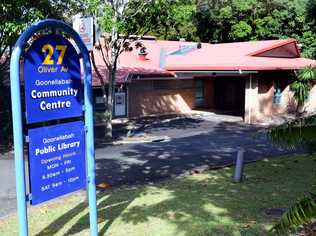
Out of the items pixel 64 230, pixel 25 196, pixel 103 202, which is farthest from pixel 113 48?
pixel 25 196

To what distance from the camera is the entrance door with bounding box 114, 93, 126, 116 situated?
22938 millimetres

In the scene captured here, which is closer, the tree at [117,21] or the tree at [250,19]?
the tree at [117,21]

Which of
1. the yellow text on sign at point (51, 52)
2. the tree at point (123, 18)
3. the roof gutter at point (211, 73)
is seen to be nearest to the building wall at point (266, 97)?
the roof gutter at point (211, 73)

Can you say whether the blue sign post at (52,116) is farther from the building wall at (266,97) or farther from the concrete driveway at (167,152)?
the building wall at (266,97)

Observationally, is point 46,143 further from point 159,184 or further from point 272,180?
point 272,180

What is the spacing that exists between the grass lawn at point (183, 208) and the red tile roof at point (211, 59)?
39.1 ft

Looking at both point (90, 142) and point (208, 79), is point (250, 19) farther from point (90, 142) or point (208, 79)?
point (90, 142)

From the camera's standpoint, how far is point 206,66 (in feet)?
77.2

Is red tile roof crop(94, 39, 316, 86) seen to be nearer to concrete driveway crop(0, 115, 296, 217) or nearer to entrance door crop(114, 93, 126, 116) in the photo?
entrance door crop(114, 93, 126, 116)

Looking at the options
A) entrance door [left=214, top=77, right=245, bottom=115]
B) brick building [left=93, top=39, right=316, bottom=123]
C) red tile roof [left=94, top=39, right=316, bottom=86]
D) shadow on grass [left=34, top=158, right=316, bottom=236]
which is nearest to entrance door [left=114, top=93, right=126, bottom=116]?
brick building [left=93, top=39, right=316, bottom=123]

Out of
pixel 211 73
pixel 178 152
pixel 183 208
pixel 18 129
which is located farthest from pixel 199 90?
pixel 18 129

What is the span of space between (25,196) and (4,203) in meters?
3.81

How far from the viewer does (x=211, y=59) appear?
981 inches

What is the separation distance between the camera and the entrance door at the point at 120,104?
903 inches
